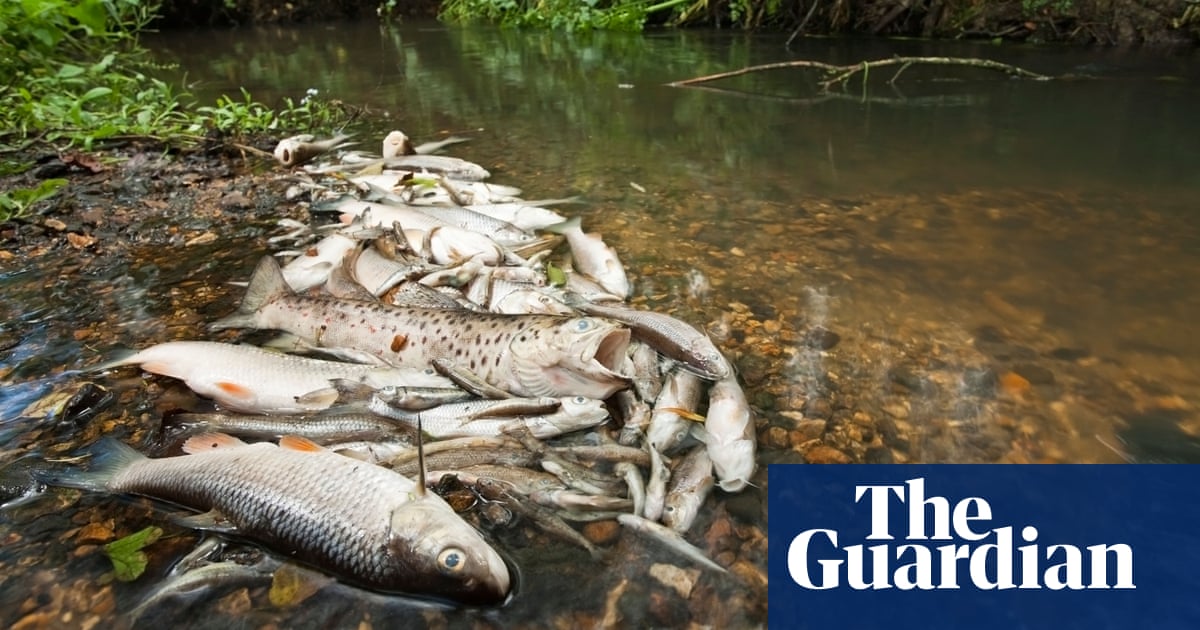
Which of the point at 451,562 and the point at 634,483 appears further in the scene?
the point at 634,483

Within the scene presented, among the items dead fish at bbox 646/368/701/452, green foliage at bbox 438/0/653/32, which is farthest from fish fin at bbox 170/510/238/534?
green foliage at bbox 438/0/653/32

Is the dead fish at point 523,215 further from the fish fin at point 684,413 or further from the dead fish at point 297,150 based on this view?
the dead fish at point 297,150

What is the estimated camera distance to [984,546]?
2188 mm

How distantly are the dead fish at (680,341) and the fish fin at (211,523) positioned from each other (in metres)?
1.63

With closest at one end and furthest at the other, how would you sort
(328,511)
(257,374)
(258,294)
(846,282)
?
(328,511) < (257,374) < (258,294) < (846,282)

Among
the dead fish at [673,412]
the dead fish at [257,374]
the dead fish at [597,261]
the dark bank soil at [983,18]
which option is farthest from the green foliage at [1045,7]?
the dead fish at [257,374]

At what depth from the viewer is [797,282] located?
3.79m

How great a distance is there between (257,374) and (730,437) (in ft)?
6.04

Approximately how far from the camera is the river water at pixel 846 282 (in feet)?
6.97

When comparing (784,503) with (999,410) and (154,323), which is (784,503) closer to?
(999,410)

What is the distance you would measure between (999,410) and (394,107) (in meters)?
8.16

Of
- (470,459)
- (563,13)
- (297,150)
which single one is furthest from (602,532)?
(563,13)

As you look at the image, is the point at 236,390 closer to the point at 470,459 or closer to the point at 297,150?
the point at 470,459

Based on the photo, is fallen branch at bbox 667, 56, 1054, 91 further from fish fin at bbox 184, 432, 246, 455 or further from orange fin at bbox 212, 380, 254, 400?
fish fin at bbox 184, 432, 246, 455
